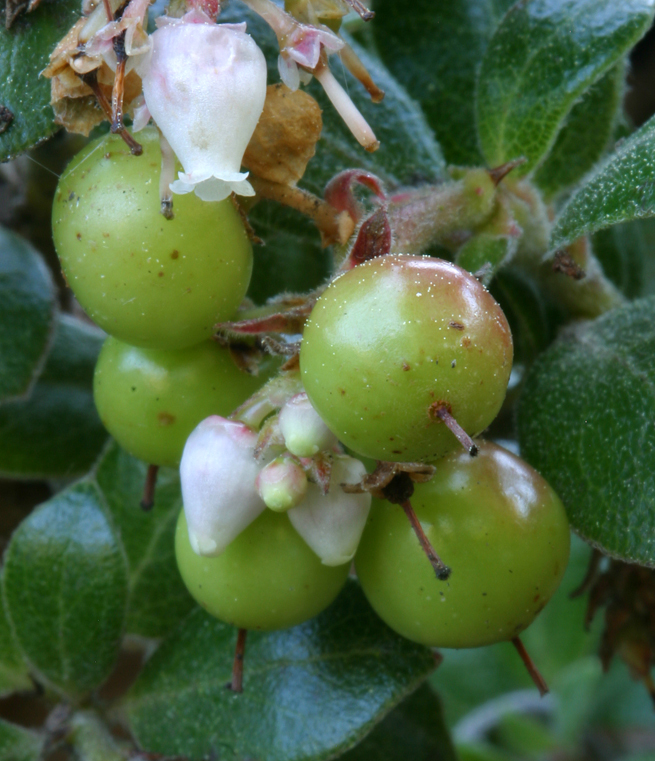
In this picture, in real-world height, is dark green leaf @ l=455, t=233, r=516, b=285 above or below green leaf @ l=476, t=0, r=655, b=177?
below

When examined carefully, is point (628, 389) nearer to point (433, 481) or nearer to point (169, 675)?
point (433, 481)

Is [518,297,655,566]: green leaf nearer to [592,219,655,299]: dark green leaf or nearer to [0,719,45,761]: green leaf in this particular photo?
[592,219,655,299]: dark green leaf

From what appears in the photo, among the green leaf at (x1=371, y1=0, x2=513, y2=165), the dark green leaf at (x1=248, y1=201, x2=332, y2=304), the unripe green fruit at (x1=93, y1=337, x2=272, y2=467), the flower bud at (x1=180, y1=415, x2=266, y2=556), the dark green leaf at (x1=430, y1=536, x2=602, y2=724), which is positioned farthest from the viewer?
the dark green leaf at (x1=430, y1=536, x2=602, y2=724)

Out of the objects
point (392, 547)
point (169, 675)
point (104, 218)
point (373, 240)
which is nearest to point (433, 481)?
point (392, 547)

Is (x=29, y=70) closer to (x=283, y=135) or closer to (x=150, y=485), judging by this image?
(x=283, y=135)

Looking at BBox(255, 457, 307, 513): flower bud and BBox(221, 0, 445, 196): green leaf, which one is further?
BBox(221, 0, 445, 196): green leaf

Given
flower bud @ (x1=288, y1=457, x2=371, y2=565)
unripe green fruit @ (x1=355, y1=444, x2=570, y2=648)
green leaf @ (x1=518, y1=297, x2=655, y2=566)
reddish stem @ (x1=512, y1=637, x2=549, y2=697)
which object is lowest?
reddish stem @ (x1=512, y1=637, x2=549, y2=697)

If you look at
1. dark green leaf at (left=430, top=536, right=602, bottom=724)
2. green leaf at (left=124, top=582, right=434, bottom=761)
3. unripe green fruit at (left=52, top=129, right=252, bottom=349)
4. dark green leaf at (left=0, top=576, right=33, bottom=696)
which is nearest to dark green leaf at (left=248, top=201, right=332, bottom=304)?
unripe green fruit at (left=52, top=129, right=252, bottom=349)

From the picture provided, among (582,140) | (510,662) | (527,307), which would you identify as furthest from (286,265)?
(510,662)
